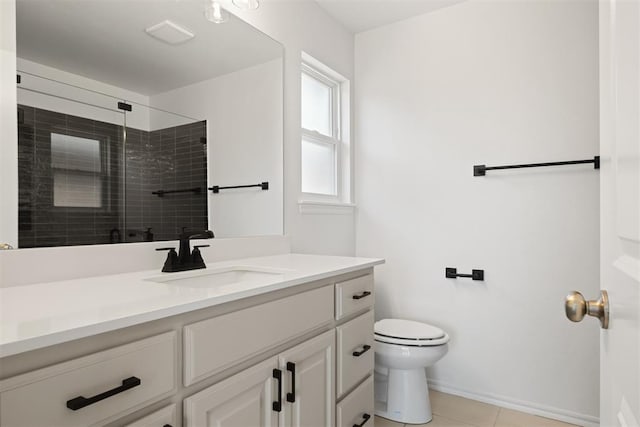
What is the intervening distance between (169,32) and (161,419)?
4.68ft

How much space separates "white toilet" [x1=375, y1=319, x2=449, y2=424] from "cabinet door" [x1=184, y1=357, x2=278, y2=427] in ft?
3.25

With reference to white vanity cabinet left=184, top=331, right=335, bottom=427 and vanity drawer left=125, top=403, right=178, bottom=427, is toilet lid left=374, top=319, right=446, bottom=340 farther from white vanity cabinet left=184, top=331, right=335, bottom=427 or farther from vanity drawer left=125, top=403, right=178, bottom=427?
vanity drawer left=125, top=403, right=178, bottom=427

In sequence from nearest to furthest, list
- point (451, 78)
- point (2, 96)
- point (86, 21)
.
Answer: point (2, 96), point (86, 21), point (451, 78)

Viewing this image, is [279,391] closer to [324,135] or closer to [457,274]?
[457,274]

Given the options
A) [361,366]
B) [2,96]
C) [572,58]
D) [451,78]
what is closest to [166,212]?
[2,96]

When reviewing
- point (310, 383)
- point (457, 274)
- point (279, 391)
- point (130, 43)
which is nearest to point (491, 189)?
point (457, 274)

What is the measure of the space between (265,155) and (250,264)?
2.10 ft

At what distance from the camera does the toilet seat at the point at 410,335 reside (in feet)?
6.47

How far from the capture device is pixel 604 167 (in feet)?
2.32

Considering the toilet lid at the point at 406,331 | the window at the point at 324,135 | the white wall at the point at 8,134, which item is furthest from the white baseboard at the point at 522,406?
the white wall at the point at 8,134

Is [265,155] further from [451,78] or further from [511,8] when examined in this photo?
[511,8]

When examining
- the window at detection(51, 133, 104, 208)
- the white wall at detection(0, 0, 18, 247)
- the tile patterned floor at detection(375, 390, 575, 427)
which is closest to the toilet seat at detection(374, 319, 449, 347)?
the tile patterned floor at detection(375, 390, 575, 427)

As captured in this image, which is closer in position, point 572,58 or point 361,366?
point 361,366

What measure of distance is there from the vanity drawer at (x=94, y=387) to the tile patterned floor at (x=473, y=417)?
5.13 feet
